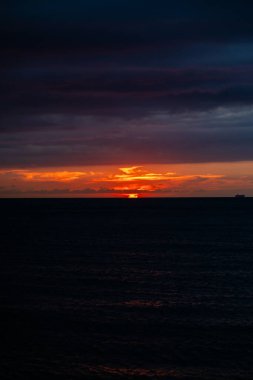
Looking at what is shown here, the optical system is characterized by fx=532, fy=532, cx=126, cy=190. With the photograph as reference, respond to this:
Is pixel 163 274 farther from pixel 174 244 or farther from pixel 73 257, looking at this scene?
pixel 174 244

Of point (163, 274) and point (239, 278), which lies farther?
point (163, 274)

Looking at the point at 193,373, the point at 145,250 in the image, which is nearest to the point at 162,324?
the point at 193,373

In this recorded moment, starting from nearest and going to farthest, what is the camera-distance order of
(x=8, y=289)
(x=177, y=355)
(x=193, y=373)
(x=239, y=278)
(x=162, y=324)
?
(x=193, y=373) → (x=177, y=355) → (x=162, y=324) → (x=8, y=289) → (x=239, y=278)

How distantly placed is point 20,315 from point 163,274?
1092 inches

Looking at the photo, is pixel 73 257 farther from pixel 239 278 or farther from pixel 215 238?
pixel 215 238

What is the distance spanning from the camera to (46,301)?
5172cm

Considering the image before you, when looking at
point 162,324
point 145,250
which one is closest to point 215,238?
point 145,250

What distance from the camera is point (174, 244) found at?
108 m

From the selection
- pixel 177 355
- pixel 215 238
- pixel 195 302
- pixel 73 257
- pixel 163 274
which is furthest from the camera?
pixel 215 238

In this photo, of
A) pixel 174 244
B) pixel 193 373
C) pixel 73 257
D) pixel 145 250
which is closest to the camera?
pixel 193 373

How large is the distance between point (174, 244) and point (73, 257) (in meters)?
28.3

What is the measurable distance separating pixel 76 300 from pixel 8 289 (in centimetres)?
1020

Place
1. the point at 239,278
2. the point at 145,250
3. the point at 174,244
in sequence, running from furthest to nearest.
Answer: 1. the point at 174,244
2. the point at 145,250
3. the point at 239,278

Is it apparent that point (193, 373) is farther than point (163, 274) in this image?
No
